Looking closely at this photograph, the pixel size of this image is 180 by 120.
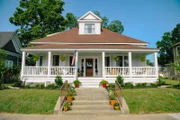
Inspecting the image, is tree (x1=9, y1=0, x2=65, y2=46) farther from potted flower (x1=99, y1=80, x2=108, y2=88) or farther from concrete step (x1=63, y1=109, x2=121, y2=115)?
concrete step (x1=63, y1=109, x2=121, y2=115)

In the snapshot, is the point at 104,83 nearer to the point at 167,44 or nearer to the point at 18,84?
the point at 18,84

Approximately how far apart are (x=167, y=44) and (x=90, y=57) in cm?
3568

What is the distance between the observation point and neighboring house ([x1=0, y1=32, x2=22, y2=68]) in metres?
19.7

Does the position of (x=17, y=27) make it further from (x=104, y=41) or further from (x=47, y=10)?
(x=104, y=41)

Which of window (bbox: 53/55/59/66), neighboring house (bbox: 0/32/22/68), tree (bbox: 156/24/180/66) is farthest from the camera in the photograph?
tree (bbox: 156/24/180/66)

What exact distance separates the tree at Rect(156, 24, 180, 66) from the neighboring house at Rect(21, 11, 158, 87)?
28.8 metres

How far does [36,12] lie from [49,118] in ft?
81.6

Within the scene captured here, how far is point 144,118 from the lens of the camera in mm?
6121

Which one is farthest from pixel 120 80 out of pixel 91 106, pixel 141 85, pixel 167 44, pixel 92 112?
pixel 167 44

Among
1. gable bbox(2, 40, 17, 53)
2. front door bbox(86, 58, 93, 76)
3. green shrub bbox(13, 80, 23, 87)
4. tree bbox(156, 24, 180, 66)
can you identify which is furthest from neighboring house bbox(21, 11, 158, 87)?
tree bbox(156, 24, 180, 66)

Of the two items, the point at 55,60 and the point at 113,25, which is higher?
the point at 113,25

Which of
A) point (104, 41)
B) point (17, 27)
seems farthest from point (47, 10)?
point (104, 41)

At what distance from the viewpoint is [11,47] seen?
21.4 m

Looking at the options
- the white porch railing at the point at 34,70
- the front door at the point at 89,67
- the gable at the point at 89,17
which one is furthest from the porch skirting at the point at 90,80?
the gable at the point at 89,17
